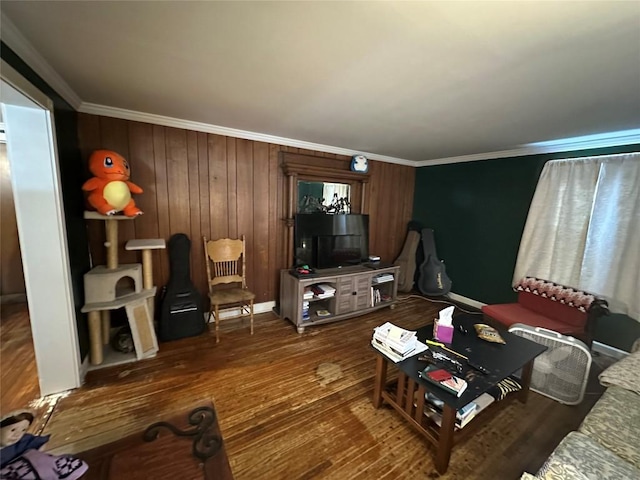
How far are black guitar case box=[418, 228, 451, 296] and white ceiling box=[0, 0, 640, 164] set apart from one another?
1949 millimetres

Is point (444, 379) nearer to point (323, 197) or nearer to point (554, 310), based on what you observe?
point (554, 310)

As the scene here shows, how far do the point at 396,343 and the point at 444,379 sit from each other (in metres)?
0.32

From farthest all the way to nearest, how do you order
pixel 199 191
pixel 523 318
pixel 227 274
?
1. pixel 227 274
2. pixel 199 191
3. pixel 523 318

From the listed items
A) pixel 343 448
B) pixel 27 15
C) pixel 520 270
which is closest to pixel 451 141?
pixel 520 270

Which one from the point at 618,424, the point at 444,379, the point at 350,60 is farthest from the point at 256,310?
the point at 618,424

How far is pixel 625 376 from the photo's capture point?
1.51 m

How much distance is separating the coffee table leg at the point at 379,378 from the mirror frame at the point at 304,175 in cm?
179

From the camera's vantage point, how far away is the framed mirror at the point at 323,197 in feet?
10.6

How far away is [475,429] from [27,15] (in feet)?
10.5

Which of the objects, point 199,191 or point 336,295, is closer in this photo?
point 199,191

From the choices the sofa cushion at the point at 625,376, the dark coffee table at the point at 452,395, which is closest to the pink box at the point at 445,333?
the dark coffee table at the point at 452,395

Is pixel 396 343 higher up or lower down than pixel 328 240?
lower down

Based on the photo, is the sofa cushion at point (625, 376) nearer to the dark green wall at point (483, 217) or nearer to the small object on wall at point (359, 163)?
the dark green wall at point (483, 217)

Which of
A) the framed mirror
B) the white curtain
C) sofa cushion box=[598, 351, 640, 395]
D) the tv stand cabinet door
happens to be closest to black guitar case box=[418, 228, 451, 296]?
the white curtain
